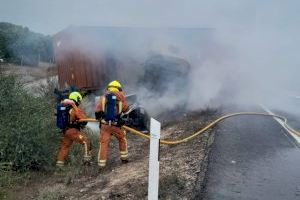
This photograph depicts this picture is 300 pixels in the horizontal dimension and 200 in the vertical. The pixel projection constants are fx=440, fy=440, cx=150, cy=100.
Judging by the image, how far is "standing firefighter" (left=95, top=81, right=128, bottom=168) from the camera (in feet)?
26.2

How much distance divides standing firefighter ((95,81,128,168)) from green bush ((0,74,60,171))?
121 centimetres

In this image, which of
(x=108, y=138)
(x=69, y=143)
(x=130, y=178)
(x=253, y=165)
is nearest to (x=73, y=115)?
(x=69, y=143)

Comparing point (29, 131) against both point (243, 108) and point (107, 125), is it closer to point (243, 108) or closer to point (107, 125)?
point (107, 125)

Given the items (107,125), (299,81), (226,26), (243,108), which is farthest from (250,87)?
(107,125)

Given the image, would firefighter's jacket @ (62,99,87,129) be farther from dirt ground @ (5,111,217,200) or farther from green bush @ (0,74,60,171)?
dirt ground @ (5,111,217,200)

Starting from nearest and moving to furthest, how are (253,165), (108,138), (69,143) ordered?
1. (253,165)
2. (108,138)
3. (69,143)

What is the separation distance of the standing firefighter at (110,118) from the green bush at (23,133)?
1.21m

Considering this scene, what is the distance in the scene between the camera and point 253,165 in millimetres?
6805

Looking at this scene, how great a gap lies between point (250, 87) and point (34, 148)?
11.7m

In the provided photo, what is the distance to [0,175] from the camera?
7.34 m

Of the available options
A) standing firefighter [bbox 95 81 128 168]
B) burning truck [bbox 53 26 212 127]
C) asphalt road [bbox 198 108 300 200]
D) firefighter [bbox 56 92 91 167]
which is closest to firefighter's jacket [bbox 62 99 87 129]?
firefighter [bbox 56 92 91 167]

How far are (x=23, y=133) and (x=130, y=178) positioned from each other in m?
2.72

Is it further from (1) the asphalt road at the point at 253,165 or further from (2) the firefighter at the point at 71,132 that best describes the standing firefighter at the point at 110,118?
(1) the asphalt road at the point at 253,165

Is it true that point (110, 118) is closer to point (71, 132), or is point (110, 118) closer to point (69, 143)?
point (71, 132)
